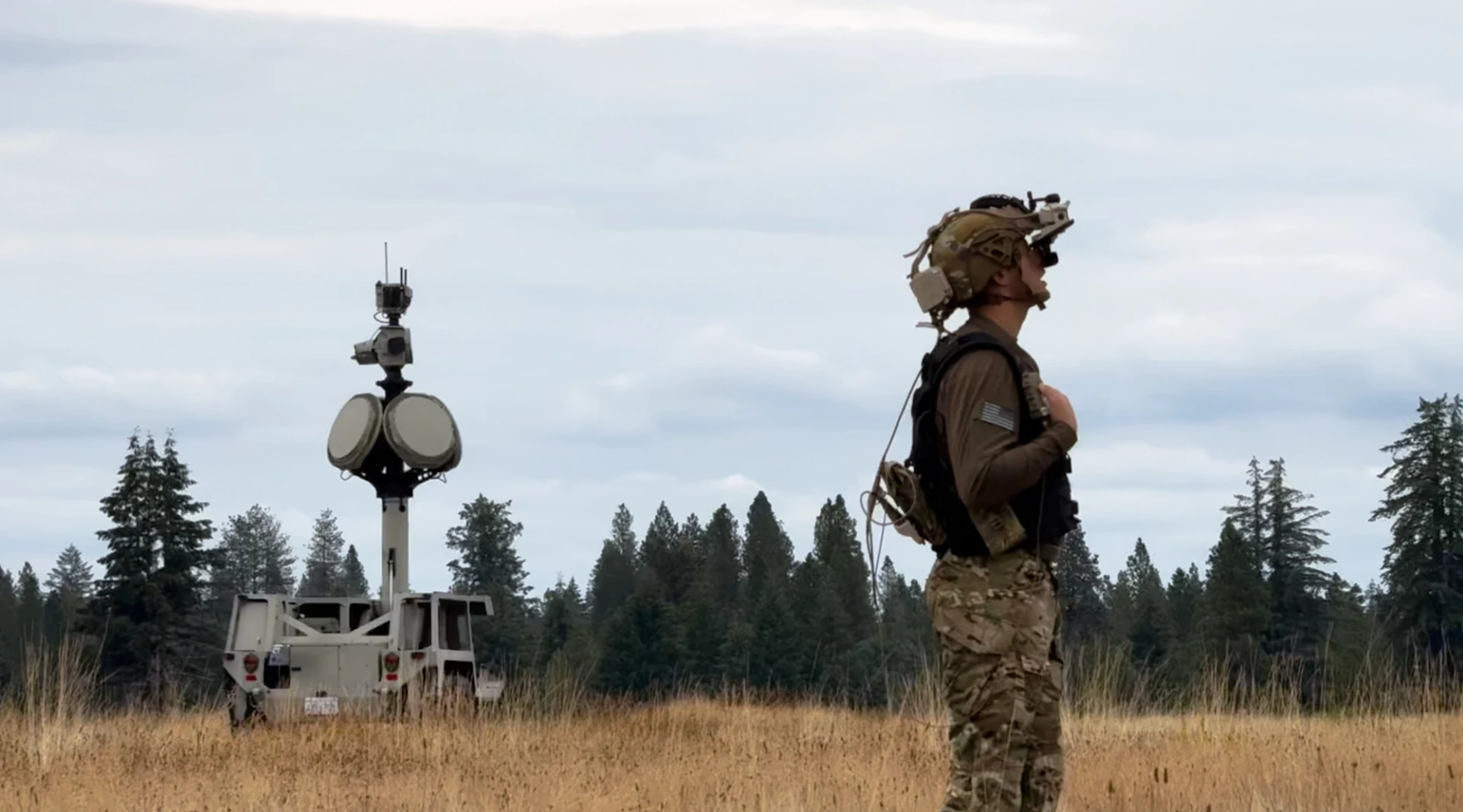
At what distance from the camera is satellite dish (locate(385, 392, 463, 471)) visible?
65.8ft

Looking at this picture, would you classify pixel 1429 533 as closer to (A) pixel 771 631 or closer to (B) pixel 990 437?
(A) pixel 771 631

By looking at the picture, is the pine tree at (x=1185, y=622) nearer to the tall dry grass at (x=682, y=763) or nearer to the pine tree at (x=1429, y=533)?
the pine tree at (x=1429, y=533)

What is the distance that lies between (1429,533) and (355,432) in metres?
46.4

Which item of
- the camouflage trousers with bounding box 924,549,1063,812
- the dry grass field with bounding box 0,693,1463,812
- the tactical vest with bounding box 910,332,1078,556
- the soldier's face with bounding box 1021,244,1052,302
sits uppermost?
the soldier's face with bounding box 1021,244,1052,302

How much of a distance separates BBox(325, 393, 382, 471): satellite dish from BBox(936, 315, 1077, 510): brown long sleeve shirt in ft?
49.1

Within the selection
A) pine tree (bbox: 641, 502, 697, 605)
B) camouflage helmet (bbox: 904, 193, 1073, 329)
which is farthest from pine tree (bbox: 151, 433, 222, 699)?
camouflage helmet (bbox: 904, 193, 1073, 329)

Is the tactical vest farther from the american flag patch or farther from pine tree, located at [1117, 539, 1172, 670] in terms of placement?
pine tree, located at [1117, 539, 1172, 670]

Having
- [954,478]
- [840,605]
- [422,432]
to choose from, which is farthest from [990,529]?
[840,605]

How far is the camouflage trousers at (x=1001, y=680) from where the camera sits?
225 inches

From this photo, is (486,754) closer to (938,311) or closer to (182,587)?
(938,311)

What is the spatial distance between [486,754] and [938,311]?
6.61 meters

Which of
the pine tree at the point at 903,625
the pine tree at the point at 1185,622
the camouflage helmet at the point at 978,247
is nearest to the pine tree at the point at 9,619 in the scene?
the pine tree at the point at 903,625

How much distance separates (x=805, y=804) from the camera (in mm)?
9008

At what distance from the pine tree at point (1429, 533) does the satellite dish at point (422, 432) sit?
43076 mm
